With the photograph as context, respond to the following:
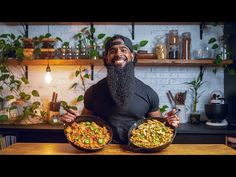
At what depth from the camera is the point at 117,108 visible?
2.33m

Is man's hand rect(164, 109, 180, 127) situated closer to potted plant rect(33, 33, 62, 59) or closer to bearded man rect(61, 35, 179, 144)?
bearded man rect(61, 35, 179, 144)

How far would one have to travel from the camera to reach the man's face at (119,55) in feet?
7.93

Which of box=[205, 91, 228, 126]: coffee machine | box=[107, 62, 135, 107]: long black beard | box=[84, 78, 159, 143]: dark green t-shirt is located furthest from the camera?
box=[205, 91, 228, 126]: coffee machine

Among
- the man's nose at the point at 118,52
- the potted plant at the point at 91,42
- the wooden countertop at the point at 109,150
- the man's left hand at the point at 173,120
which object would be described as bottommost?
the wooden countertop at the point at 109,150

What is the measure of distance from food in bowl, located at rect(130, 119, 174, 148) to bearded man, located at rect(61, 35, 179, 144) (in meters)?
0.49

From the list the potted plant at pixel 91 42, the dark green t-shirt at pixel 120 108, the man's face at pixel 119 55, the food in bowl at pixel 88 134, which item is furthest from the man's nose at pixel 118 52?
the potted plant at pixel 91 42

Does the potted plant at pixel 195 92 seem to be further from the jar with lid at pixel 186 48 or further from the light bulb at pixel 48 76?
the light bulb at pixel 48 76

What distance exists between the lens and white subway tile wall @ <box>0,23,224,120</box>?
3695 millimetres

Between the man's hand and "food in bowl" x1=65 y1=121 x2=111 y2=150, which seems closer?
"food in bowl" x1=65 y1=121 x2=111 y2=150

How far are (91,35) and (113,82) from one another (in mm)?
1317

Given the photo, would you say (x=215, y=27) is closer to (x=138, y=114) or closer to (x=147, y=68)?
(x=147, y=68)

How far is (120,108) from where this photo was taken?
2.33 m

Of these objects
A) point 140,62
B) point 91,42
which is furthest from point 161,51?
point 91,42

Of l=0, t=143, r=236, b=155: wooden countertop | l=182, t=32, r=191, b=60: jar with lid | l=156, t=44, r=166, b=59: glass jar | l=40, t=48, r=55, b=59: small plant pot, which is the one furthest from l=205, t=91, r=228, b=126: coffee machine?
l=40, t=48, r=55, b=59: small plant pot
